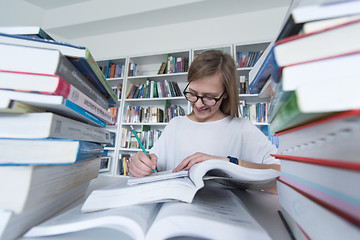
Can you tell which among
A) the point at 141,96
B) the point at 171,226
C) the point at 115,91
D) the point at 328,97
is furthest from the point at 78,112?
the point at 115,91

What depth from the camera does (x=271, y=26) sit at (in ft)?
6.81

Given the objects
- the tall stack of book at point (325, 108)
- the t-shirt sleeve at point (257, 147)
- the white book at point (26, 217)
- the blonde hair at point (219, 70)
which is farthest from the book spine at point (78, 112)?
the t-shirt sleeve at point (257, 147)

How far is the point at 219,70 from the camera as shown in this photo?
0.87 m

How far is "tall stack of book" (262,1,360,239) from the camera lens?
12cm

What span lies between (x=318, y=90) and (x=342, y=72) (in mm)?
40

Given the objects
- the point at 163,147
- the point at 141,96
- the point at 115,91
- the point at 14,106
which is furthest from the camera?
the point at 115,91

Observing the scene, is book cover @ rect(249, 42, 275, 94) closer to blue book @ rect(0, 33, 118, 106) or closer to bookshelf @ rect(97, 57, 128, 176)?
blue book @ rect(0, 33, 118, 106)

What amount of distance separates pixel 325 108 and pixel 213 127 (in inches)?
33.3

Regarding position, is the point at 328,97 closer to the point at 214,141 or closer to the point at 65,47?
the point at 65,47

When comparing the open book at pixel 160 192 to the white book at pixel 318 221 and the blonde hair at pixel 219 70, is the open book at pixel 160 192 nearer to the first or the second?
the white book at pixel 318 221

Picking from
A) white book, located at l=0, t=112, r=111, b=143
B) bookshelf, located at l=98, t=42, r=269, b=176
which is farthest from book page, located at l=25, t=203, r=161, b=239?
bookshelf, located at l=98, t=42, r=269, b=176

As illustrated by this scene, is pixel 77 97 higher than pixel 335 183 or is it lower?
higher

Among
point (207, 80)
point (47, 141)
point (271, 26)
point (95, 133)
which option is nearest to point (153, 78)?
point (207, 80)

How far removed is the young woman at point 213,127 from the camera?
0.85 metres
